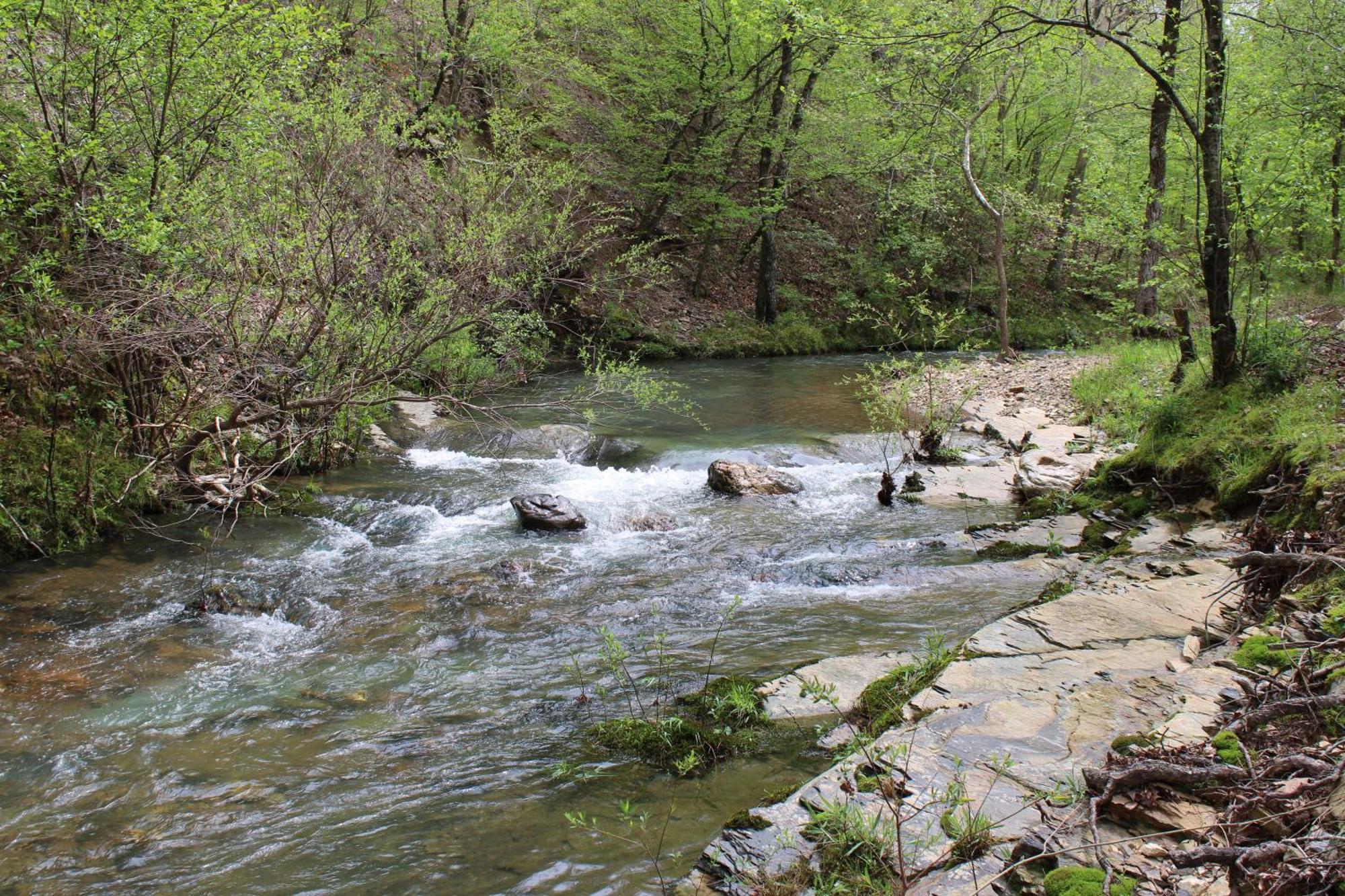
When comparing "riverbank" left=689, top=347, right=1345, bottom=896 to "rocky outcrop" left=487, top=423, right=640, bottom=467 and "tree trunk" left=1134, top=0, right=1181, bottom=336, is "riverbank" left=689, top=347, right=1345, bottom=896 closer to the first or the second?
"tree trunk" left=1134, top=0, right=1181, bottom=336

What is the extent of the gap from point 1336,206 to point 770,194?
40.3ft

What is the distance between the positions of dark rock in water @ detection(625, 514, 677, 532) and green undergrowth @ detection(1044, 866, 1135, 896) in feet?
22.2

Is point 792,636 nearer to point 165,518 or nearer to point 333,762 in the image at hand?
point 333,762

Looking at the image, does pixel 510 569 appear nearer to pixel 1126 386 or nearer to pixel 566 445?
pixel 566 445

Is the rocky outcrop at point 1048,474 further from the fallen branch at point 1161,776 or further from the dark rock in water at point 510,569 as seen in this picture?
the fallen branch at point 1161,776

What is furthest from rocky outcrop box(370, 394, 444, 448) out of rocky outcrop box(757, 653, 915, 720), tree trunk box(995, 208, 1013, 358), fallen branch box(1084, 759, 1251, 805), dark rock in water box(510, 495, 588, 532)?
tree trunk box(995, 208, 1013, 358)

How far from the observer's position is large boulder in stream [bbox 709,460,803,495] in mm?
10578

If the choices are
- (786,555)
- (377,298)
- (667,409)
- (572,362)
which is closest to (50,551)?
(377,298)

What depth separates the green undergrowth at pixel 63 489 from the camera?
7.37 meters

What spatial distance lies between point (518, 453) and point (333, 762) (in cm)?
858

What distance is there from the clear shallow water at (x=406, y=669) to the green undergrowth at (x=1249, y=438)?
193 cm

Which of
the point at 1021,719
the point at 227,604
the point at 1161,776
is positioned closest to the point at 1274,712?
the point at 1161,776

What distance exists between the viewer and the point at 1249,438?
22.0 feet

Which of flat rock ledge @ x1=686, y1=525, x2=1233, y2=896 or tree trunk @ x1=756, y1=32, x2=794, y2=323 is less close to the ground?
tree trunk @ x1=756, y1=32, x2=794, y2=323
